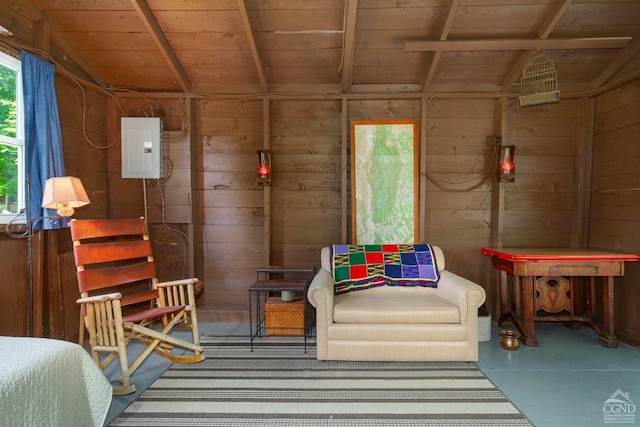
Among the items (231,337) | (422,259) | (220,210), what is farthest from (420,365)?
(220,210)

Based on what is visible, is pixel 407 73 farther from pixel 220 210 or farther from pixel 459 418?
pixel 459 418

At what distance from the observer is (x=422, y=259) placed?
3.04 meters

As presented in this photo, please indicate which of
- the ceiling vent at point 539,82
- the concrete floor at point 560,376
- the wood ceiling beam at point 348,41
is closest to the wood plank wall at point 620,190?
the concrete floor at point 560,376

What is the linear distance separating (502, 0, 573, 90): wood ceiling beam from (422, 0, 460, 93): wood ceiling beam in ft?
2.34

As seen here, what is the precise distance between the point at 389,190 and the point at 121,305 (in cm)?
250

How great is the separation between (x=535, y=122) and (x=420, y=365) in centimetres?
268

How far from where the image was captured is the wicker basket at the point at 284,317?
3.00 meters

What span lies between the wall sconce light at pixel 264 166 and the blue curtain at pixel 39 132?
155cm

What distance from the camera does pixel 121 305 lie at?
2.31 metres

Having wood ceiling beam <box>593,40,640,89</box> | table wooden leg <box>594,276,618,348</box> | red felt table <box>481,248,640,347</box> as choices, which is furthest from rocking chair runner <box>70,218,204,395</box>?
wood ceiling beam <box>593,40,640,89</box>

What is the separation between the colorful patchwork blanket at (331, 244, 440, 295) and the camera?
2.96 meters

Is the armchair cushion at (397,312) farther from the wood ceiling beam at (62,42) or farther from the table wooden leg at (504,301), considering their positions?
the wood ceiling beam at (62,42)

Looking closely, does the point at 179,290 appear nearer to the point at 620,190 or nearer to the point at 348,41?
the point at 348,41

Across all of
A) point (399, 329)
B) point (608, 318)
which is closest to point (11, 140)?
point (399, 329)
